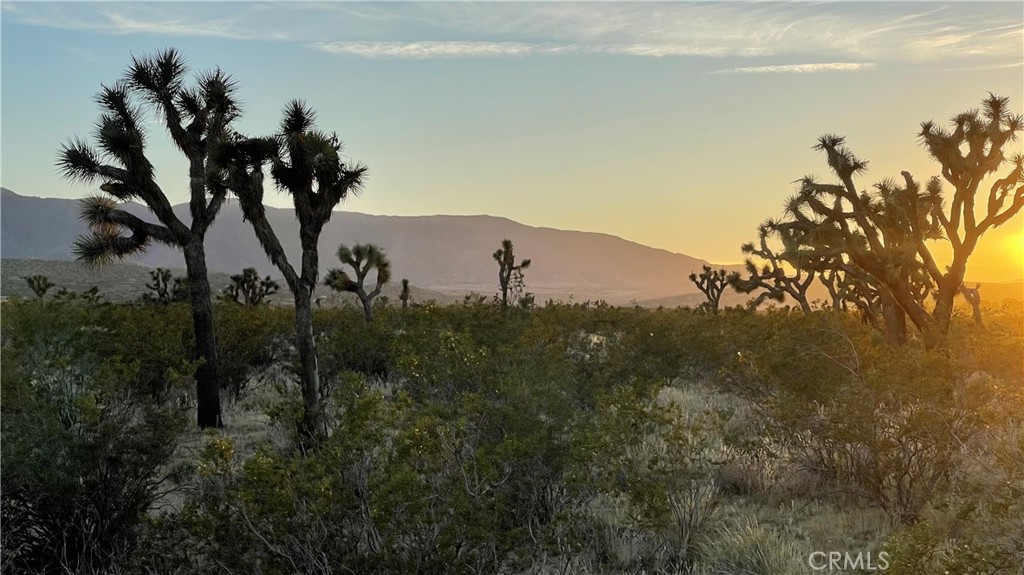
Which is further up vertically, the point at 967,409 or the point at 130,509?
the point at 967,409

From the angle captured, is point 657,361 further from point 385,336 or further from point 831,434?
point 831,434

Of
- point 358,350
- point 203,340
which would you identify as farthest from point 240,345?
point 358,350

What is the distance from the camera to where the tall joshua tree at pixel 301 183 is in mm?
11531

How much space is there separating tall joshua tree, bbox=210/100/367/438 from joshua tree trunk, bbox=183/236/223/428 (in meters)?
2.41

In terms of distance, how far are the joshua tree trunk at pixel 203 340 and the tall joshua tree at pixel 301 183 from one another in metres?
2.41

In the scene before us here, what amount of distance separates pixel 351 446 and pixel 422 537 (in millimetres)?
894

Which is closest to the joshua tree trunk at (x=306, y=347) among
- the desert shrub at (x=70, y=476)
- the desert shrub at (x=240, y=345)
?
the desert shrub at (x=70, y=476)

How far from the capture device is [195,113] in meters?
14.9

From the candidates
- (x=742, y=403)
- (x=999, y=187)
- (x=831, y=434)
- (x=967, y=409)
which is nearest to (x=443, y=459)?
(x=831, y=434)

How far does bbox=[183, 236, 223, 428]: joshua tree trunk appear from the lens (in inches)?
552

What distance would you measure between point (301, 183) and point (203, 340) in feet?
15.5

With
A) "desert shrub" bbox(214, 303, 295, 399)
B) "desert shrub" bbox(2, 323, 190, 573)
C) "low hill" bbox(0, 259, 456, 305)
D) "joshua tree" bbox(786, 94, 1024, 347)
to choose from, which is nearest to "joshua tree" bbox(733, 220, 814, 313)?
"joshua tree" bbox(786, 94, 1024, 347)

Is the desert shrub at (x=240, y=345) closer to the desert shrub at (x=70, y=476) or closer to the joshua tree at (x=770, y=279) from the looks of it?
the desert shrub at (x=70, y=476)

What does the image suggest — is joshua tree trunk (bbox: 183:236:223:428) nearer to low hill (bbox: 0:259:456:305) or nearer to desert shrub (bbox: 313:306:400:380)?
desert shrub (bbox: 313:306:400:380)
